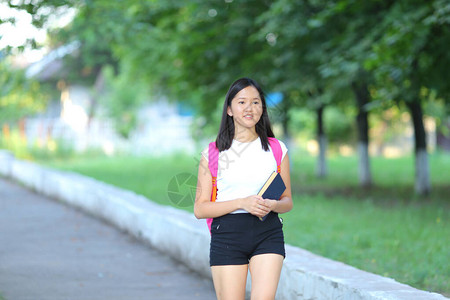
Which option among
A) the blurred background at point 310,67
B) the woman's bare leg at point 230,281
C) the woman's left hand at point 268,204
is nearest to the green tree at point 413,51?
the blurred background at point 310,67

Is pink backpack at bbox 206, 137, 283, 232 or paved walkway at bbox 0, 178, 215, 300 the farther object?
paved walkway at bbox 0, 178, 215, 300

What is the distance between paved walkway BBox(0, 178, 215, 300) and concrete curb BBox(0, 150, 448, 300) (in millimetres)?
189

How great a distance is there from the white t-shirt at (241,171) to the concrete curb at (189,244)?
1.30m

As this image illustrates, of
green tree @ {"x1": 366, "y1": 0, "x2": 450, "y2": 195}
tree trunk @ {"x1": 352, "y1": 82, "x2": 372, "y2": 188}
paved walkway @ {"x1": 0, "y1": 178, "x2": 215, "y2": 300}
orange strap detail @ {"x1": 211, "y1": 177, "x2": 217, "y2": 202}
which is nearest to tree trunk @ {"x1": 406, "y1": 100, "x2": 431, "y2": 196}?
green tree @ {"x1": 366, "y1": 0, "x2": 450, "y2": 195}

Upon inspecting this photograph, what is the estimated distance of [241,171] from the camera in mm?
4121

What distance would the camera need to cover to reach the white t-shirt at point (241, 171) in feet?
13.5

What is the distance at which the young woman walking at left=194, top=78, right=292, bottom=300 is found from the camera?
403cm

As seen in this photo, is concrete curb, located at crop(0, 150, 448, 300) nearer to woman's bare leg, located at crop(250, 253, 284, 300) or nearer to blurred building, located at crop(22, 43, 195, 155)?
woman's bare leg, located at crop(250, 253, 284, 300)

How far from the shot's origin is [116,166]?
2772cm

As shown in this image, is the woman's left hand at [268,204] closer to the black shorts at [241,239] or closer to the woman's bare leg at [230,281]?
the black shorts at [241,239]

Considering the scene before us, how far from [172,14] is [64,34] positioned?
9.69 feet

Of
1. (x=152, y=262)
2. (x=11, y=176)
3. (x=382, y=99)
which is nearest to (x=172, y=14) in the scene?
(x=382, y=99)

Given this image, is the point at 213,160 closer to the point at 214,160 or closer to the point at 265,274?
the point at 214,160

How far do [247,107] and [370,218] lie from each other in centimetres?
873
